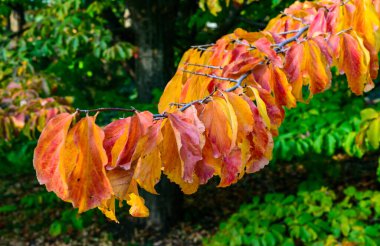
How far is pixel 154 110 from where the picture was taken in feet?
11.9

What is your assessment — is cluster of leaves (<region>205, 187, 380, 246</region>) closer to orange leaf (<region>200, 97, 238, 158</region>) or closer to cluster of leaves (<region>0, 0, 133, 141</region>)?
cluster of leaves (<region>0, 0, 133, 141</region>)

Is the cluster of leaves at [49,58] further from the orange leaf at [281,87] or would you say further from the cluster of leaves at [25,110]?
the orange leaf at [281,87]

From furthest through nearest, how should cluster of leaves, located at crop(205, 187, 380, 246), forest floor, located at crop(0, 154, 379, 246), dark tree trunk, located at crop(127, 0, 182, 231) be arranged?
1. forest floor, located at crop(0, 154, 379, 246)
2. dark tree trunk, located at crop(127, 0, 182, 231)
3. cluster of leaves, located at crop(205, 187, 380, 246)

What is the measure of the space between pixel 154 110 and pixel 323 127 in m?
1.30

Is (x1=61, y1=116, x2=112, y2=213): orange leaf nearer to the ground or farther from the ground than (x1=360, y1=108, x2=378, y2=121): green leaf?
farther from the ground

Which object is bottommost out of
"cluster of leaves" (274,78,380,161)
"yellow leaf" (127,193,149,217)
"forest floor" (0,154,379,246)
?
"forest floor" (0,154,379,246)

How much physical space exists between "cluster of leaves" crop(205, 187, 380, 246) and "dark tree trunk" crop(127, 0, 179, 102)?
4.99 feet

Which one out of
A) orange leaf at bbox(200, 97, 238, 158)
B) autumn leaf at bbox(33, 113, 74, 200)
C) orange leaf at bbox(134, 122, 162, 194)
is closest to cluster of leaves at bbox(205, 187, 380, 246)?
orange leaf at bbox(200, 97, 238, 158)

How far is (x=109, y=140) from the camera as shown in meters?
0.96

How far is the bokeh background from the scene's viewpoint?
10.8ft

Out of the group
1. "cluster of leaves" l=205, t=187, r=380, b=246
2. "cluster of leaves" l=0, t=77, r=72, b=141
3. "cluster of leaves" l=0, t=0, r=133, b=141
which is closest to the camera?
"cluster of leaves" l=0, t=77, r=72, b=141

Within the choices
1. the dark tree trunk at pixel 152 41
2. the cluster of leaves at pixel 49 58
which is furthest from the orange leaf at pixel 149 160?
the dark tree trunk at pixel 152 41

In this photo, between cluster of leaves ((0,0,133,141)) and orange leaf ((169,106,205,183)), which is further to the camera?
cluster of leaves ((0,0,133,141))

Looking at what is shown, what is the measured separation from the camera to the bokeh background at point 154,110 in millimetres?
3297
